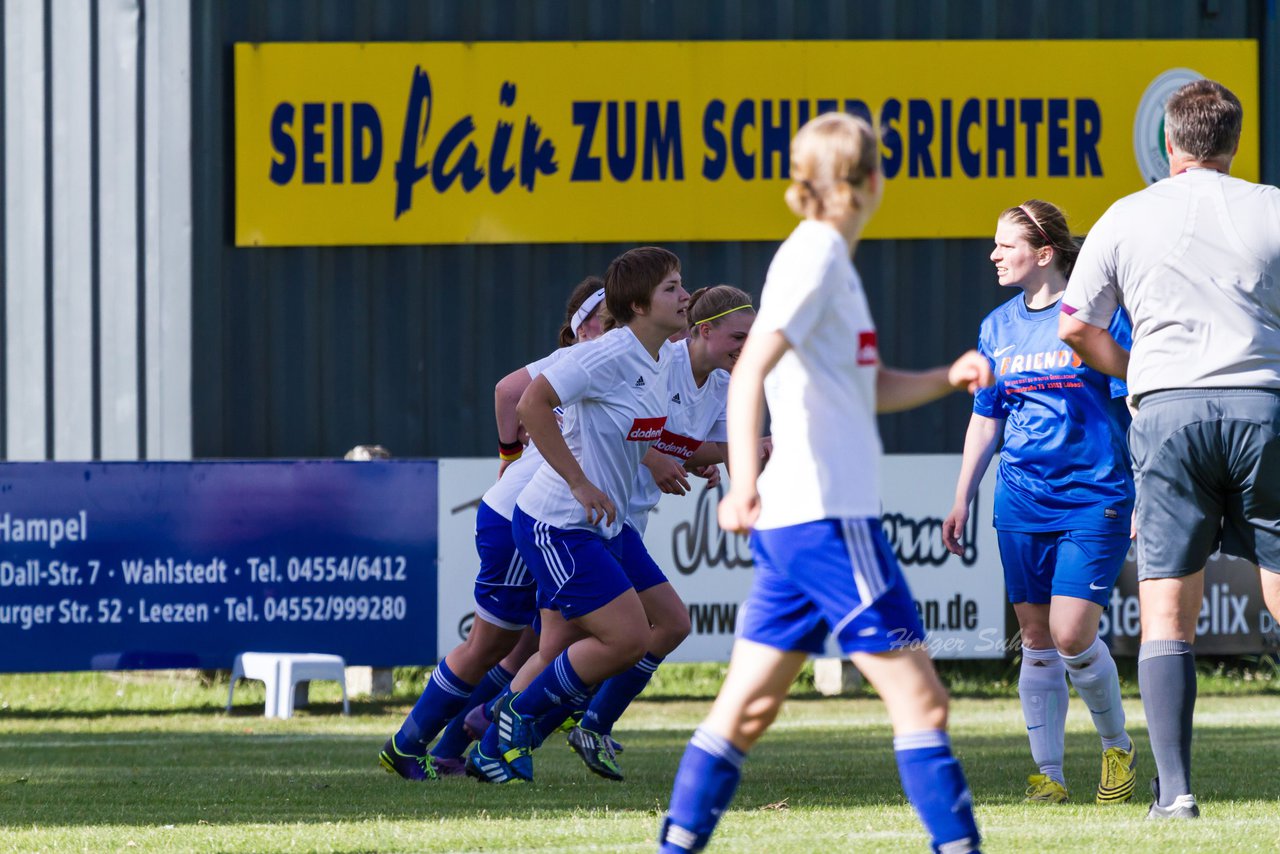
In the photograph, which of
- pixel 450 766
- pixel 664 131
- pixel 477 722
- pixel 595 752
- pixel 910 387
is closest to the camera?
pixel 910 387

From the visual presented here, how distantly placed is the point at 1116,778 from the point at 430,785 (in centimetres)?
251

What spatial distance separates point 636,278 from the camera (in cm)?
655

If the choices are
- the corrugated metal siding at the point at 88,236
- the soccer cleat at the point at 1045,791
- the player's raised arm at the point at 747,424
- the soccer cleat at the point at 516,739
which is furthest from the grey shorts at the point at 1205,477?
the corrugated metal siding at the point at 88,236

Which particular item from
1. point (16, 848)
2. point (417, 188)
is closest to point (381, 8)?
point (417, 188)

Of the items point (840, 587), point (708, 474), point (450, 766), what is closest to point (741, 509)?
point (840, 587)

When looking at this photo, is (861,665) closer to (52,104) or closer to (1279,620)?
(1279,620)

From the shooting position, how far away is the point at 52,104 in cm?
1369

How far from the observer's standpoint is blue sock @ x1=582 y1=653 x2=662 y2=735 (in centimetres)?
730

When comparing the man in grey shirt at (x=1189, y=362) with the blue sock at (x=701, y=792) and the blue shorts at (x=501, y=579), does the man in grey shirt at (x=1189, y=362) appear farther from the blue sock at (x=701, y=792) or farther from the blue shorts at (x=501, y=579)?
the blue shorts at (x=501, y=579)

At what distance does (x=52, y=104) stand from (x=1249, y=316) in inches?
420

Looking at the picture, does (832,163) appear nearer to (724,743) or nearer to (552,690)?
(724,743)

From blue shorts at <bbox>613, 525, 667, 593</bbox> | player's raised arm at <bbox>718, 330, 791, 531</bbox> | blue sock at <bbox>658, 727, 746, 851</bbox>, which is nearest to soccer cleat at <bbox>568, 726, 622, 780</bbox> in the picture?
blue shorts at <bbox>613, 525, 667, 593</bbox>

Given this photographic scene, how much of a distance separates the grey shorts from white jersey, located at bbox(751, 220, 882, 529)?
1.56 meters

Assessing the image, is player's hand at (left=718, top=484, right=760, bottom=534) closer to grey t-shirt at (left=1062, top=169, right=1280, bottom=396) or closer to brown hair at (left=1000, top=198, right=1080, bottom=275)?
grey t-shirt at (left=1062, top=169, right=1280, bottom=396)
